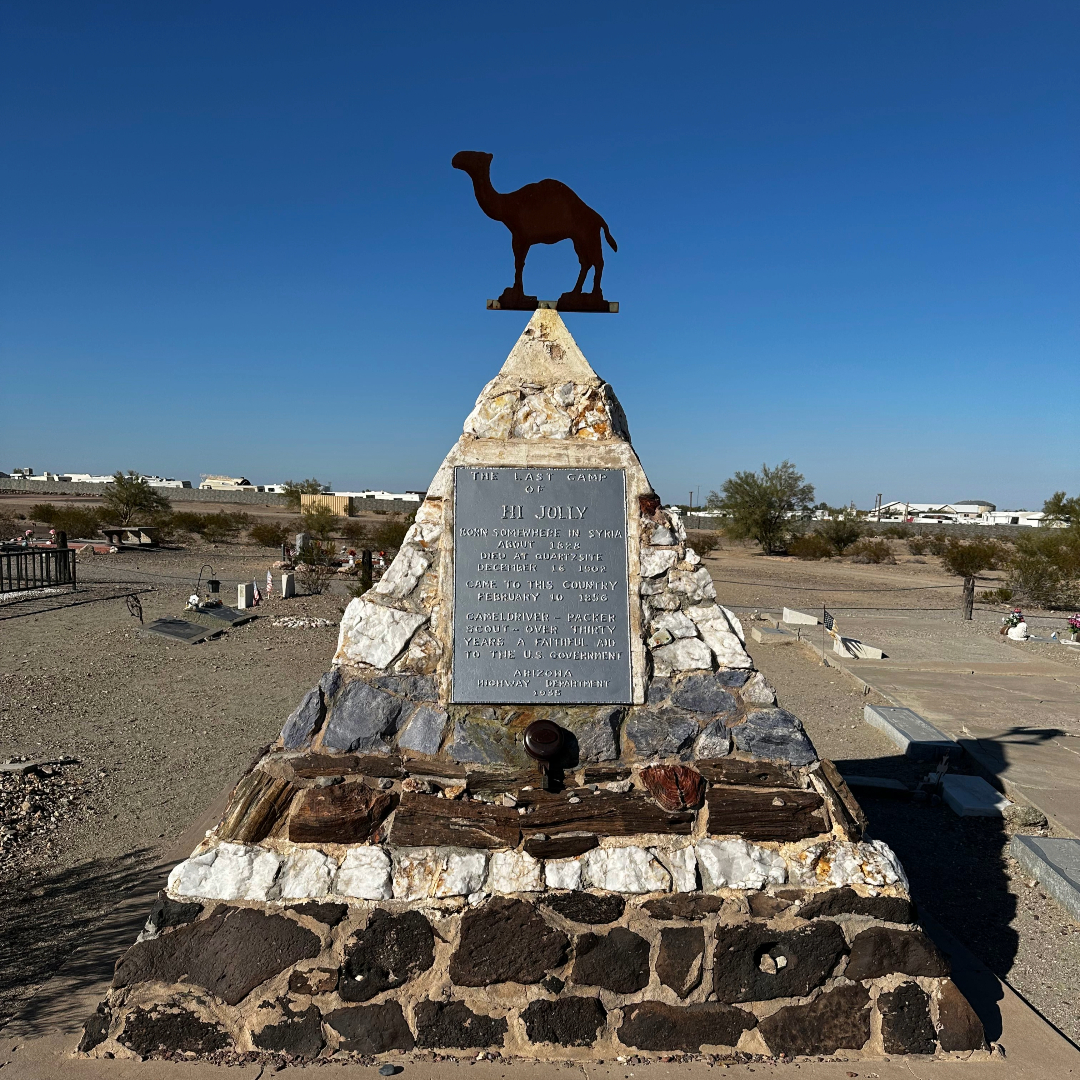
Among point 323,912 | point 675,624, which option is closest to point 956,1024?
point 675,624

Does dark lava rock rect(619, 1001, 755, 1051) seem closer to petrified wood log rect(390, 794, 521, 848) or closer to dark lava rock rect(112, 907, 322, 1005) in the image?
petrified wood log rect(390, 794, 521, 848)

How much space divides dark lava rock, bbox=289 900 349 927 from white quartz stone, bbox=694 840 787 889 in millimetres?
1391

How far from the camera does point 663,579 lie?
3432 mm

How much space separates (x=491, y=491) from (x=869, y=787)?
4288 mm

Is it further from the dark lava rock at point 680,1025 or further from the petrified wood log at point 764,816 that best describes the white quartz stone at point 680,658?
the dark lava rock at point 680,1025

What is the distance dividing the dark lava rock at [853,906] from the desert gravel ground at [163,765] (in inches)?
47.1

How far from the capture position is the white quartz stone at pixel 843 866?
117 inches

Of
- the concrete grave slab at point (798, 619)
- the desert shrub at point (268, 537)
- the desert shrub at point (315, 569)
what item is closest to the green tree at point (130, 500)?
the desert shrub at point (268, 537)

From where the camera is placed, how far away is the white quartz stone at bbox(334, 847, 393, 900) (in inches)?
113

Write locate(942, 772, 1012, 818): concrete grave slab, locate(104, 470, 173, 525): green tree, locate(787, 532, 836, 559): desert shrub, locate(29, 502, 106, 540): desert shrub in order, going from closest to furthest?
locate(942, 772, 1012, 818): concrete grave slab → locate(29, 502, 106, 540): desert shrub → locate(104, 470, 173, 525): green tree → locate(787, 532, 836, 559): desert shrub

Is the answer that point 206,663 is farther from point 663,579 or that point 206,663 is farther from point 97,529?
point 97,529

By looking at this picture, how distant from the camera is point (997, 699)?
8.68m

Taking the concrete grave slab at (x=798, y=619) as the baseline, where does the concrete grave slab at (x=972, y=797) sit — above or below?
below

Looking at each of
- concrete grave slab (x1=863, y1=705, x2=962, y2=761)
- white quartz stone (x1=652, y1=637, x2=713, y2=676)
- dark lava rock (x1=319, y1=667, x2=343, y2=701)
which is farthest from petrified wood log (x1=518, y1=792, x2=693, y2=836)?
concrete grave slab (x1=863, y1=705, x2=962, y2=761)
